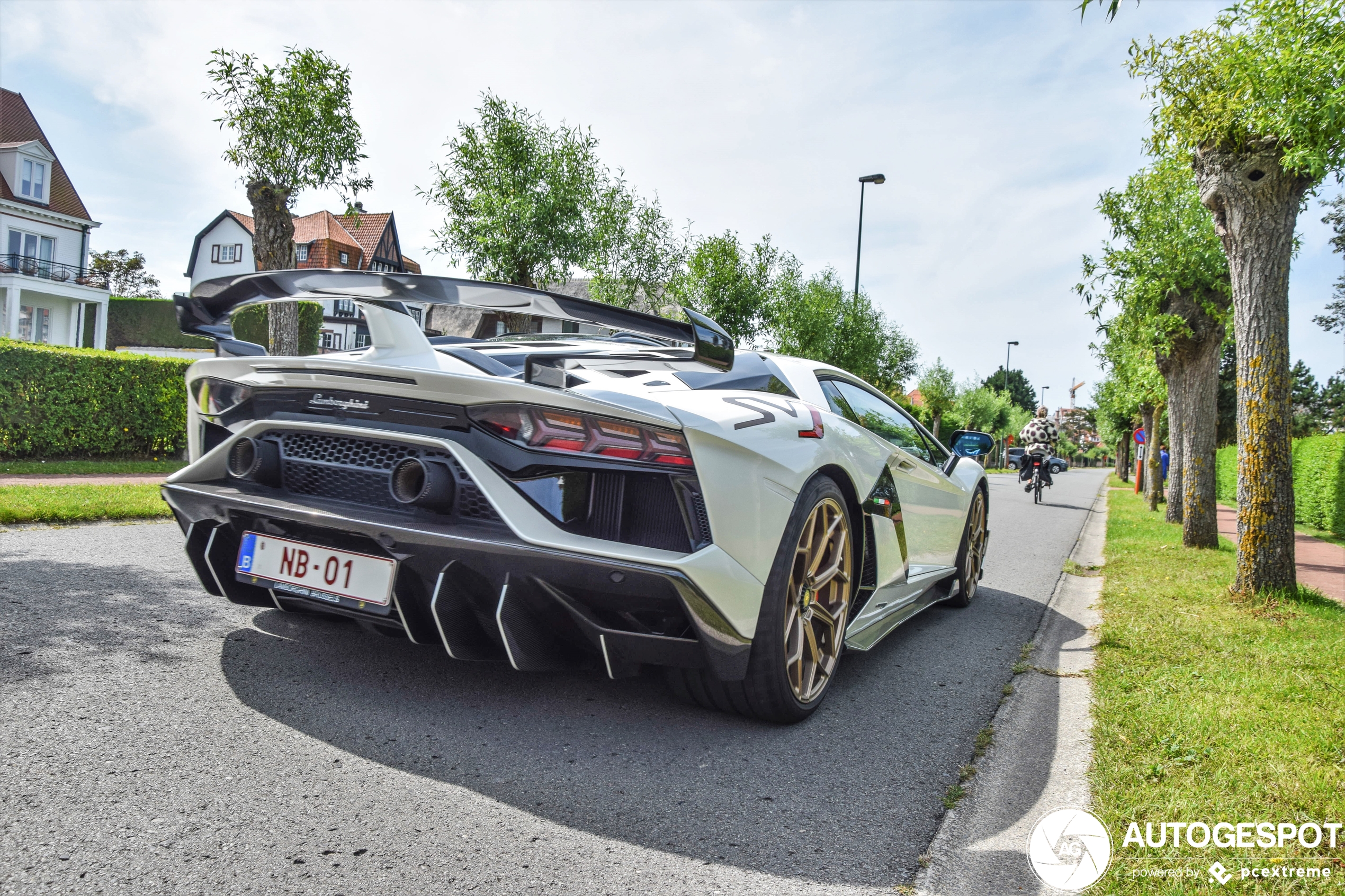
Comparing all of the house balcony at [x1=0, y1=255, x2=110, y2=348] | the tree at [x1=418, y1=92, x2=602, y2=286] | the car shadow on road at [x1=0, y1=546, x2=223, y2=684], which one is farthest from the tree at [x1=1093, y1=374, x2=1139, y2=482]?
the house balcony at [x1=0, y1=255, x2=110, y2=348]

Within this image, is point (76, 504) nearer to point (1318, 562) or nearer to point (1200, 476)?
point (1200, 476)

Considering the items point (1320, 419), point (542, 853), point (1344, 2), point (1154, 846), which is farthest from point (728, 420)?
point (1320, 419)

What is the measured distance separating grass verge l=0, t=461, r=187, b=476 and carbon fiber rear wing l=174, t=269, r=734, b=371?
368 inches

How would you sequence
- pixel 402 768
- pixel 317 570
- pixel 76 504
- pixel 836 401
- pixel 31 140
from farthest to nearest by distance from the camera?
1. pixel 31 140
2. pixel 76 504
3. pixel 836 401
4. pixel 317 570
5. pixel 402 768

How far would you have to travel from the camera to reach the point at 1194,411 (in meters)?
10.3

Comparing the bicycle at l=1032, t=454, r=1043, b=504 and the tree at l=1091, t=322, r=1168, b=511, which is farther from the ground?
the tree at l=1091, t=322, r=1168, b=511

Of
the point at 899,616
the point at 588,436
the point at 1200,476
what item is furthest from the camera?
the point at 1200,476

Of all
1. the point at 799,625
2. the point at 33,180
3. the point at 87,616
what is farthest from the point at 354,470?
the point at 33,180

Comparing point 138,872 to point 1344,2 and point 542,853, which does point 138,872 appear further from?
point 1344,2

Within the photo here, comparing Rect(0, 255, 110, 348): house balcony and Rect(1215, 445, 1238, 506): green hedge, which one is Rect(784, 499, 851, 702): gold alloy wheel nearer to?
Rect(1215, 445, 1238, 506): green hedge

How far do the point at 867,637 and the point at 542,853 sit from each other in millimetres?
1994

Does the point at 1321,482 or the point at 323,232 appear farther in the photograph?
the point at 323,232

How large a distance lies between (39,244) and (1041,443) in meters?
37.3

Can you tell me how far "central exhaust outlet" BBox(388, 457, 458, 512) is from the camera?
8.57 feet
